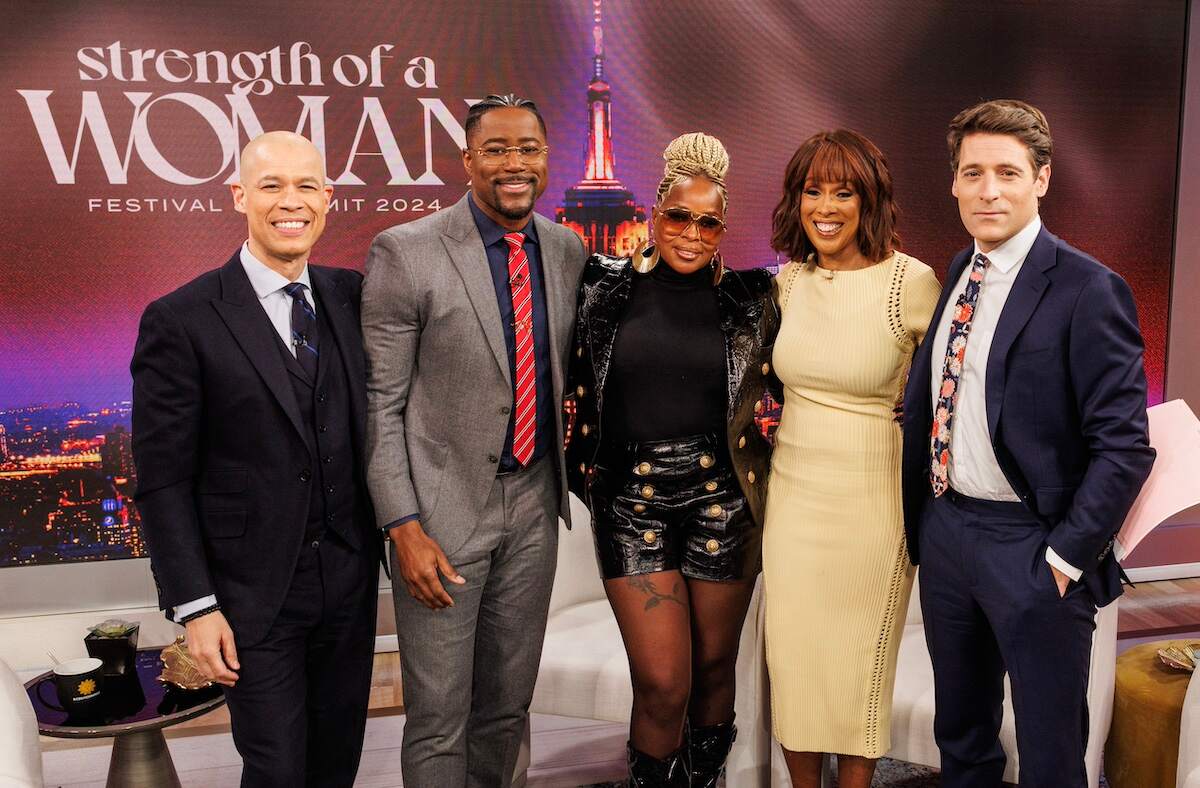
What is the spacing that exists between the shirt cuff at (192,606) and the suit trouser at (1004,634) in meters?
1.63

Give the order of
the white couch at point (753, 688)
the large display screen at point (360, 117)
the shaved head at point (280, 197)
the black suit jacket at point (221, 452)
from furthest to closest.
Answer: the large display screen at point (360, 117)
the white couch at point (753, 688)
the shaved head at point (280, 197)
the black suit jacket at point (221, 452)

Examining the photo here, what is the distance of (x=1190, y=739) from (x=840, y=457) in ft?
3.68

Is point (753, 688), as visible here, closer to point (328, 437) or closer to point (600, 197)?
point (328, 437)

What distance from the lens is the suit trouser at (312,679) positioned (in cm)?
212

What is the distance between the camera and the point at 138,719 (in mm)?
2537

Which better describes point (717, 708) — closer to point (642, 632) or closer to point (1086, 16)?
point (642, 632)

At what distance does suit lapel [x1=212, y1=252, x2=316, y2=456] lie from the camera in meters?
2.06

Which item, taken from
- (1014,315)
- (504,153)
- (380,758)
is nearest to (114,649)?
(380,758)

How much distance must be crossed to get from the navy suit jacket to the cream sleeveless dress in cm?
35

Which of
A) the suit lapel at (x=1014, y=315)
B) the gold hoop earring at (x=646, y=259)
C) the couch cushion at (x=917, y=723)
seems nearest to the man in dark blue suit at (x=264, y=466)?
the gold hoop earring at (x=646, y=259)

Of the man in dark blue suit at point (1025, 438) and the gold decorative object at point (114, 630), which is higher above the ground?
the man in dark blue suit at point (1025, 438)

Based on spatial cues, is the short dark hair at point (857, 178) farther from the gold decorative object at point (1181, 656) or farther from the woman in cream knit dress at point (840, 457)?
the gold decorative object at point (1181, 656)

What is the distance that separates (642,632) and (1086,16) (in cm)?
430

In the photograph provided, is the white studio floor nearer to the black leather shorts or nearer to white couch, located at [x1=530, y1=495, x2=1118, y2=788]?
white couch, located at [x1=530, y1=495, x2=1118, y2=788]
